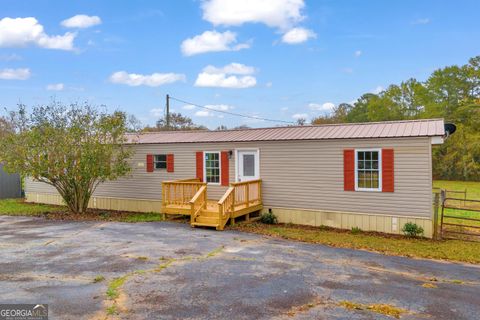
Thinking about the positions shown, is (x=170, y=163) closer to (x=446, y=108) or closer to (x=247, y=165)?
(x=247, y=165)

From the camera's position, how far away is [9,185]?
19250mm

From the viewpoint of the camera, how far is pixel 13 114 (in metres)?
30.2

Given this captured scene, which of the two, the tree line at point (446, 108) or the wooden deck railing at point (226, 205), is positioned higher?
the tree line at point (446, 108)

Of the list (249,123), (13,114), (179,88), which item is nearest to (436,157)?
(249,123)

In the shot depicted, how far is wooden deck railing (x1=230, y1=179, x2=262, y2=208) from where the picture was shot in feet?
37.3

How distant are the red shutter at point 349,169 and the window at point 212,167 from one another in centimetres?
447

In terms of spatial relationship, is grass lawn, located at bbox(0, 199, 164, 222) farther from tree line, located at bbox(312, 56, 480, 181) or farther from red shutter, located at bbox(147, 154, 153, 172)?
tree line, located at bbox(312, 56, 480, 181)

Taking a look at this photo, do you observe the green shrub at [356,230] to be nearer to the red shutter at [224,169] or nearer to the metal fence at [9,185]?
the red shutter at [224,169]

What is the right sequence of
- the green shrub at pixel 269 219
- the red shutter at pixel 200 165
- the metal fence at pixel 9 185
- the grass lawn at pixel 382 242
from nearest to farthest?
1. the grass lawn at pixel 382 242
2. the green shrub at pixel 269 219
3. the red shutter at pixel 200 165
4. the metal fence at pixel 9 185

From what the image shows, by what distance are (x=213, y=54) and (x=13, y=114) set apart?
17.9 metres

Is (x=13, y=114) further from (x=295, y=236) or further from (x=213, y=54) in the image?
(x=295, y=236)

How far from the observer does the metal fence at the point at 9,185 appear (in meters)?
19.0

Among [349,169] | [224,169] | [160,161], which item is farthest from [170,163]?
[349,169]

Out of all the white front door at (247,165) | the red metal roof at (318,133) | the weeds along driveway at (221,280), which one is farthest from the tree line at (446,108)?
the weeds along driveway at (221,280)
